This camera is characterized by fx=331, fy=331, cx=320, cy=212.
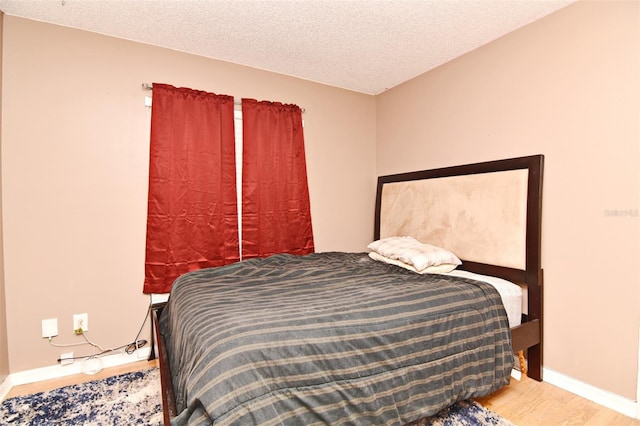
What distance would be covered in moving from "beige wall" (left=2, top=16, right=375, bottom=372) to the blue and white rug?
36 cm

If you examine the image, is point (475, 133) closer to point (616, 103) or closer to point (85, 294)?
point (616, 103)

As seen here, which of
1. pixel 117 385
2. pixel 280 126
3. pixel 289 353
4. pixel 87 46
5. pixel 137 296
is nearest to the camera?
pixel 289 353

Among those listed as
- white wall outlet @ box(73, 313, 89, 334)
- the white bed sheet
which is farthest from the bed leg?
white wall outlet @ box(73, 313, 89, 334)

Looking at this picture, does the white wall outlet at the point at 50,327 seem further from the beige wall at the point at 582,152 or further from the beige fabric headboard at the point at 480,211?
the beige wall at the point at 582,152

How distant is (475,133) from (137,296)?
9.78 ft

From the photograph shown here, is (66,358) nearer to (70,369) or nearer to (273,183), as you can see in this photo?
(70,369)

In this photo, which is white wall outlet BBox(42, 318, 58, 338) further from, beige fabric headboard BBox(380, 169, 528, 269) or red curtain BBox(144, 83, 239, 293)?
beige fabric headboard BBox(380, 169, 528, 269)

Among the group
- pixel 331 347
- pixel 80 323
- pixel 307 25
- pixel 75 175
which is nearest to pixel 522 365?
pixel 331 347

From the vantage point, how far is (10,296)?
2209 mm

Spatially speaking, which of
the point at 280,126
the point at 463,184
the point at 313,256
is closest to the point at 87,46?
the point at 280,126

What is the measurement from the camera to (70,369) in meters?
2.35

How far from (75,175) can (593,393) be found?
3673 millimetres

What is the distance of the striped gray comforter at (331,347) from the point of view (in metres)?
1.18

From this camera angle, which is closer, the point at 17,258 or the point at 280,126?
the point at 17,258
